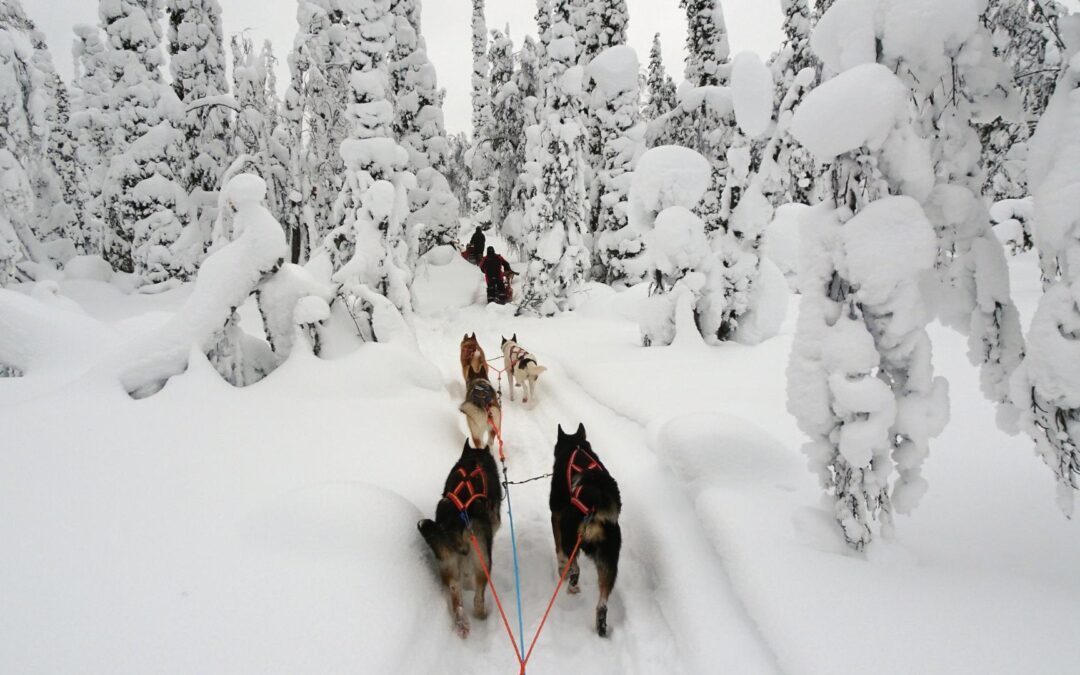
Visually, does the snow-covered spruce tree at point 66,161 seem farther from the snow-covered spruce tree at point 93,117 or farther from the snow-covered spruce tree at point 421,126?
the snow-covered spruce tree at point 421,126

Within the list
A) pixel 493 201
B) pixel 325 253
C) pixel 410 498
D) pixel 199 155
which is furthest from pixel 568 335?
pixel 493 201

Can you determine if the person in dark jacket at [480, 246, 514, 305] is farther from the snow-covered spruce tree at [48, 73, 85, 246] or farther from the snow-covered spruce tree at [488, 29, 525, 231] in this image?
the snow-covered spruce tree at [48, 73, 85, 246]

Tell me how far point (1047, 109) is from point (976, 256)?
81 cm

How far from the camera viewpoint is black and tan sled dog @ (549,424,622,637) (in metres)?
3.35

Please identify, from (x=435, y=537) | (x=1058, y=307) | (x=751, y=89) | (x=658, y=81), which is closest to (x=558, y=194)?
(x=751, y=89)

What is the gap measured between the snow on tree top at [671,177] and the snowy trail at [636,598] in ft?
15.3

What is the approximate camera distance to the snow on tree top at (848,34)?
2756 millimetres

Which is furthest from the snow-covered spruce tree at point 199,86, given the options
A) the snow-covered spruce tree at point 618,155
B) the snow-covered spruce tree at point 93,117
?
the snow-covered spruce tree at point 618,155

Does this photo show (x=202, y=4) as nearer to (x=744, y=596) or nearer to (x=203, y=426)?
(x=203, y=426)

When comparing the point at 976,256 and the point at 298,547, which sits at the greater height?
the point at 976,256

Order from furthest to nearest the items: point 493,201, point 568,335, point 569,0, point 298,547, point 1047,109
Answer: point 493,201 < point 569,0 < point 568,335 < point 298,547 < point 1047,109

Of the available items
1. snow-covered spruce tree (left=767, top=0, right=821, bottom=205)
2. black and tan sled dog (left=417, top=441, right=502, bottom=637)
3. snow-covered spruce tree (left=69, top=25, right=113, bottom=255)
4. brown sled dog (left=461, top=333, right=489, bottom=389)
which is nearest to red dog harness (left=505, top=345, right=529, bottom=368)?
brown sled dog (left=461, top=333, right=489, bottom=389)

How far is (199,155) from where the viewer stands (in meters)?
16.9

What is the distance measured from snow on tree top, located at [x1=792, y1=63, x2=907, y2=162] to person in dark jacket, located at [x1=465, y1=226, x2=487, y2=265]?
19.1 metres
